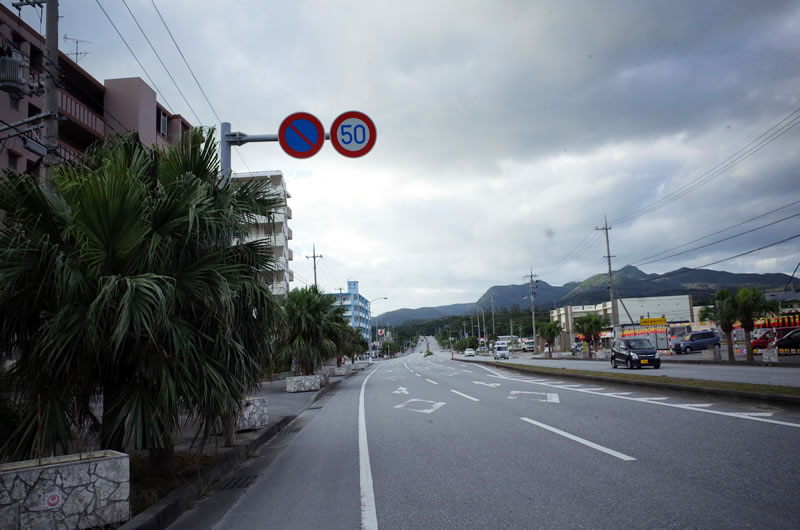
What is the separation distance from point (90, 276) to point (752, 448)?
8.43m

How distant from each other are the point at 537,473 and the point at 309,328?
768 inches

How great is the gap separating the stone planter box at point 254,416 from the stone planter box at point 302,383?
39.9 feet

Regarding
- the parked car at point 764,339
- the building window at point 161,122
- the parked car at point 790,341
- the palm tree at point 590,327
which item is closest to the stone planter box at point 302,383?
the building window at point 161,122

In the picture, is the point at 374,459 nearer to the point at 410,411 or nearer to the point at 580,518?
the point at 580,518

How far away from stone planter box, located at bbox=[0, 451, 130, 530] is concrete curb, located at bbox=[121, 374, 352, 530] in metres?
0.22

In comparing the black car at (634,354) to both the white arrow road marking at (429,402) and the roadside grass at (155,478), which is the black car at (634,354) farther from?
the roadside grass at (155,478)

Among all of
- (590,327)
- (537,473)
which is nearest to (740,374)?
(537,473)

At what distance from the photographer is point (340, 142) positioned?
8148mm

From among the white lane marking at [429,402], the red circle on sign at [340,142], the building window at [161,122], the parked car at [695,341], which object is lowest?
the parked car at [695,341]

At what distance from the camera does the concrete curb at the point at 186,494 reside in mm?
4809

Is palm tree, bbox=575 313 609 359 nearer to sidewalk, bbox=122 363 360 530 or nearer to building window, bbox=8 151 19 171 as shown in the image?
sidewalk, bbox=122 363 360 530

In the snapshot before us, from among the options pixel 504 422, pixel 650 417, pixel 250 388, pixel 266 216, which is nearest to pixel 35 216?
pixel 266 216

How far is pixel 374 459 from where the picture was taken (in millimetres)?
7352

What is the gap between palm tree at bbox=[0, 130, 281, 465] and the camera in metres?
5.30
